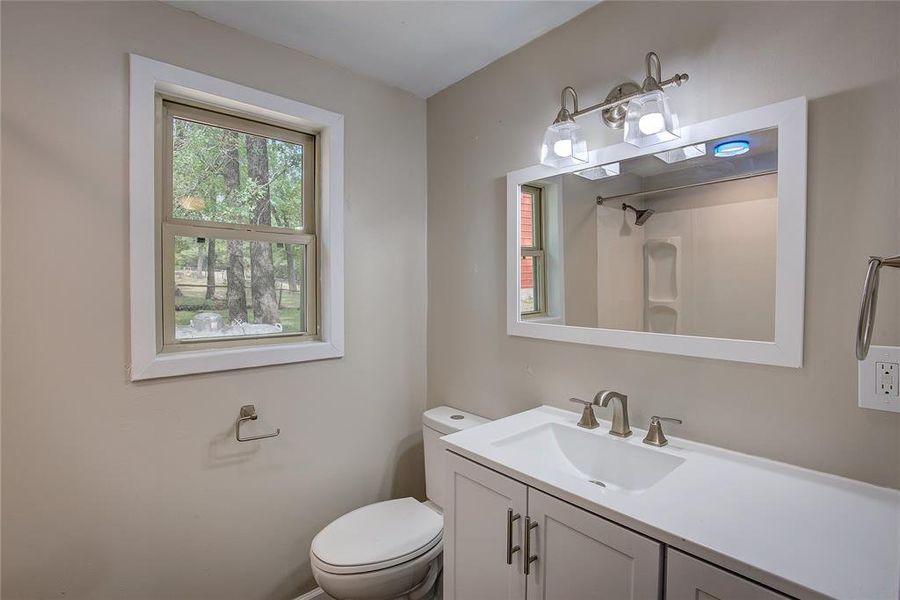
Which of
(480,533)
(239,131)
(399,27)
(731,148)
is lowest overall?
(480,533)

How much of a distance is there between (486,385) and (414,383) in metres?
0.43

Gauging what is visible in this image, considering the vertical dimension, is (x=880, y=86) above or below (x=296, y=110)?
below

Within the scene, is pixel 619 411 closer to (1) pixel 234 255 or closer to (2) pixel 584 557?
(2) pixel 584 557

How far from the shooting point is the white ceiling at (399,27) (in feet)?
4.84

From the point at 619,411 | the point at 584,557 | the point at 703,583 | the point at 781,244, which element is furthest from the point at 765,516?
the point at 781,244

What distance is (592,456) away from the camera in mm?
1347

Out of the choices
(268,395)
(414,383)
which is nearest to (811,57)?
(414,383)

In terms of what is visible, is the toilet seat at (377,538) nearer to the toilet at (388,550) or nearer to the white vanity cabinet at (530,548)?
the toilet at (388,550)

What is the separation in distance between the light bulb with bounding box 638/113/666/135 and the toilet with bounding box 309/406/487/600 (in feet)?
4.09

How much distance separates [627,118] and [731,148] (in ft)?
0.94

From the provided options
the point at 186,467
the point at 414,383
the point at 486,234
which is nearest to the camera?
the point at 186,467

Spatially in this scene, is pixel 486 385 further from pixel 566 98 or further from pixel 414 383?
pixel 566 98

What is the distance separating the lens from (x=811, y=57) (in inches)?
41.4

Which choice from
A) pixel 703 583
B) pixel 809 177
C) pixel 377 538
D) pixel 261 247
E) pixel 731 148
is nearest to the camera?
pixel 703 583
